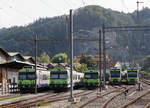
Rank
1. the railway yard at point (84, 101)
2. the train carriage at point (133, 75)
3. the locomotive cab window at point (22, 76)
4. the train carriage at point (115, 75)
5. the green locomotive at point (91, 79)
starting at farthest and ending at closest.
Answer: the train carriage at point (115, 75) → the train carriage at point (133, 75) → the green locomotive at point (91, 79) → the locomotive cab window at point (22, 76) → the railway yard at point (84, 101)

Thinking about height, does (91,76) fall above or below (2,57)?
below

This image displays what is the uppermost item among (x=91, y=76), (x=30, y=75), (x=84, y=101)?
(x=30, y=75)

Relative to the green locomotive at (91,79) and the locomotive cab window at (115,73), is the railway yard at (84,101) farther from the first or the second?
the locomotive cab window at (115,73)

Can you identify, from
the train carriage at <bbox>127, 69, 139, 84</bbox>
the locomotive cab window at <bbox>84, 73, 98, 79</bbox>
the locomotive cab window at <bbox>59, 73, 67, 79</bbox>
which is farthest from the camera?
the train carriage at <bbox>127, 69, 139, 84</bbox>

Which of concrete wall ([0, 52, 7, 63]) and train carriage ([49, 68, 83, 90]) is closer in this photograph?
train carriage ([49, 68, 83, 90])

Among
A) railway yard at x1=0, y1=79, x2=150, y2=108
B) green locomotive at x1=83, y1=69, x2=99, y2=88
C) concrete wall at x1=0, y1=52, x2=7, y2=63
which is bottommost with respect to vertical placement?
railway yard at x1=0, y1=79, x2=150, y2=108

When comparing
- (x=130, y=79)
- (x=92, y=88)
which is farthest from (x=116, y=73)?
(x=92, y=88)

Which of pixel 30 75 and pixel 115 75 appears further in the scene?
pixel 115 75

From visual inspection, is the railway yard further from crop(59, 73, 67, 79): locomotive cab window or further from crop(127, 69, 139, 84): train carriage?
crop(127, 69, 139, 84): train carriage

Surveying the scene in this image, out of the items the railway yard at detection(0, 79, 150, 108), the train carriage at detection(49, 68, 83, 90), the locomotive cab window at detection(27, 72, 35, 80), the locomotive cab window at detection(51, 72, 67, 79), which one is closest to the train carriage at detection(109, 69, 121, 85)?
the train carriage at detection(49, 68, 83, 90)

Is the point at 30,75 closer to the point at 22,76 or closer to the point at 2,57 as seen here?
the point at 22,76

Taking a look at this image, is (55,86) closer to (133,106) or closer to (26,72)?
(26,72)

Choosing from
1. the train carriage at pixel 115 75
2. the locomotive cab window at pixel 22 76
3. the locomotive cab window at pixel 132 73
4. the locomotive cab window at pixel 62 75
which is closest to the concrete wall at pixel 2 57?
the train carriage at pixel 115 75

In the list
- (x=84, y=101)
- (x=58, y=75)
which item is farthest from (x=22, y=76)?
(x=84, y=101)
